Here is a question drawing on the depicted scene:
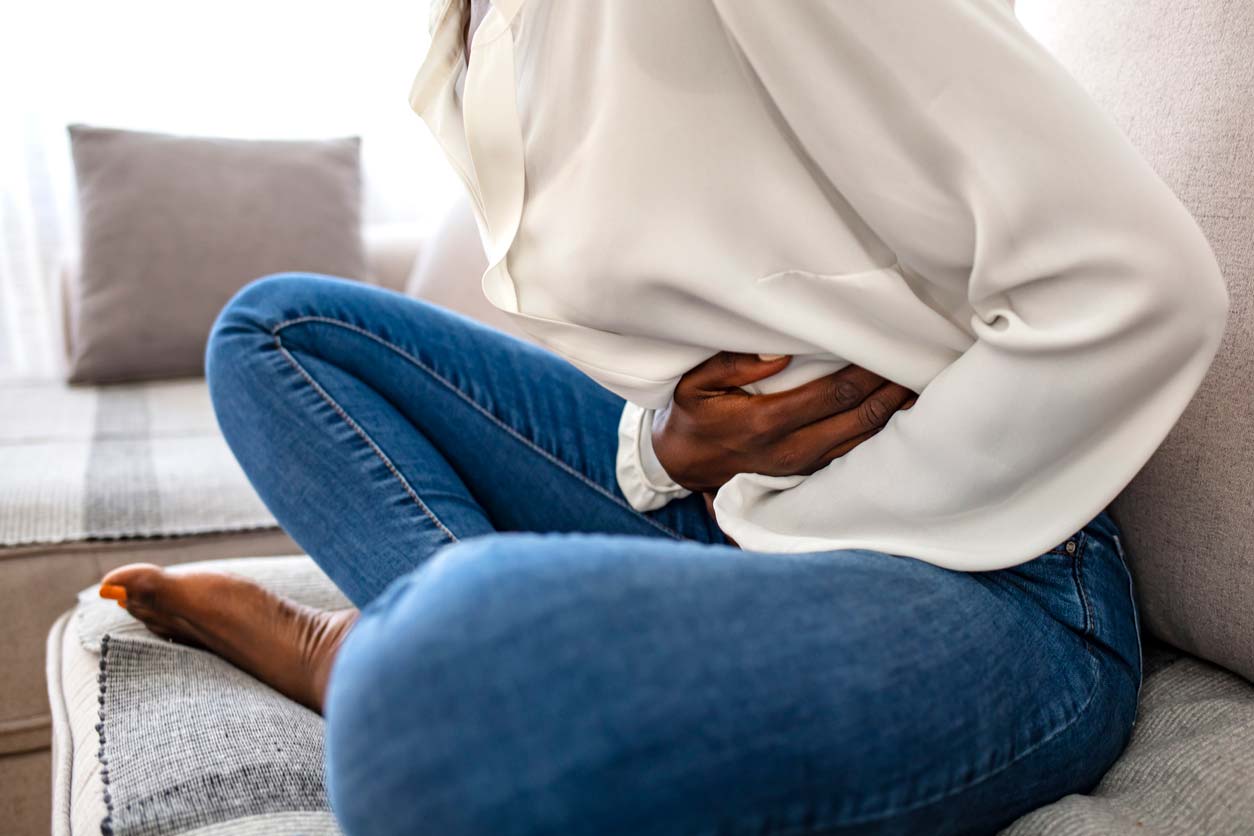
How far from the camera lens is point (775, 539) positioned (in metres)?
0.59

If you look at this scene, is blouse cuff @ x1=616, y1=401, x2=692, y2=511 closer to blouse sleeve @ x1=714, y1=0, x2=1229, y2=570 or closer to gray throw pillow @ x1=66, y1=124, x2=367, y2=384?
blouse sleeve @ x1=714, y1=0, x2=1229, y2=570

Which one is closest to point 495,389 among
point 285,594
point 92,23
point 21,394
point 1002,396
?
point 285,594

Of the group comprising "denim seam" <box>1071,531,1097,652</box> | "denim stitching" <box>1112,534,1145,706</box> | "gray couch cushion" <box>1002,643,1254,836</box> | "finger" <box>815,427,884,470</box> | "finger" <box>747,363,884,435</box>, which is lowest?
"gray couch cushion" <box>1002,643,1254,836</box>

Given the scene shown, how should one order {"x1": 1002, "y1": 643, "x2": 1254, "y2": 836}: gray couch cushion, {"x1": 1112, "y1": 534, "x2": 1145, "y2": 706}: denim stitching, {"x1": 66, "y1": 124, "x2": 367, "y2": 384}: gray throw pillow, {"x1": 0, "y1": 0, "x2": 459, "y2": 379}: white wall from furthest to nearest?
{"x1": 0, "y1": 0, "x2": 459, "y2": 379}: white wall, {"x1": 66, "y1": 124, "x2": 367, "y2": 384}: gray throw pillow, {"x1": 1112, "y1": 534, "x2": 1145, "y2": 706}: denim stitching, {"x1": 1002, "y1": 643, "x2": 1254, "y2": 836}: gray couch cushion

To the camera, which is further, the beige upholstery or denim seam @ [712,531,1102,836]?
the beige upholstery

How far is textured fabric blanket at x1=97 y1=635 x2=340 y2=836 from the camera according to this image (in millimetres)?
596

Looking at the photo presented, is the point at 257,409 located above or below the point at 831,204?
below

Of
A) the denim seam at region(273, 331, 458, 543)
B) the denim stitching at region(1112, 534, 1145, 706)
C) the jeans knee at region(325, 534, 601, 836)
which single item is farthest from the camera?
the denim seam at region(273, 331, 458, 543)

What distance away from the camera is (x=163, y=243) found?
1.62 metres

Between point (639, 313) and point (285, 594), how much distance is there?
524 millimetres

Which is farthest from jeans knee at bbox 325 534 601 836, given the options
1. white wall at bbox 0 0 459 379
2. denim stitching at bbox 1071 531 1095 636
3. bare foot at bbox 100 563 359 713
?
white wall at bbox 0 0 459 379

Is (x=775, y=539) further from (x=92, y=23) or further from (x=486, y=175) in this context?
(x=92, y=23)

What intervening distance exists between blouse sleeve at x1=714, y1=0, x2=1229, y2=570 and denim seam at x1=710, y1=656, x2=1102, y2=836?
9cm

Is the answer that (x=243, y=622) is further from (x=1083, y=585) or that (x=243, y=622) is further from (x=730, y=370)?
(x=1083, y=585)
